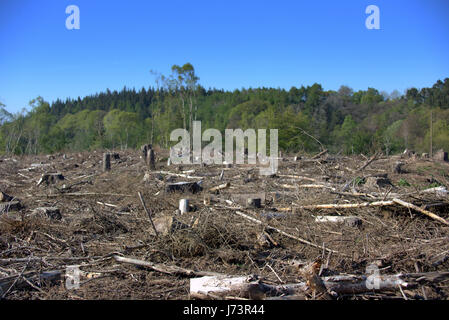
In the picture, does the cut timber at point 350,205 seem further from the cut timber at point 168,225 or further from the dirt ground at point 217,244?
the cut timber at point 168,225

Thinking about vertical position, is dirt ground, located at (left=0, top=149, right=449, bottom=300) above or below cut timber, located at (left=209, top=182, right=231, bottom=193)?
below

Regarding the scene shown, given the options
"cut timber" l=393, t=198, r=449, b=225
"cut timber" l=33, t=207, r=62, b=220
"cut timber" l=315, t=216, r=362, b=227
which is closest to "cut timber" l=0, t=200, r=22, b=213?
"cut timber" l=33, t=207, r=62, b=220

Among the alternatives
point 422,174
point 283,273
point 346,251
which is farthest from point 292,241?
point 422,174

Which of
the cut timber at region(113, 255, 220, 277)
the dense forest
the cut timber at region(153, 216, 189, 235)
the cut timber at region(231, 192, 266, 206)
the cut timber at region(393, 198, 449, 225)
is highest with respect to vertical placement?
the dense forest

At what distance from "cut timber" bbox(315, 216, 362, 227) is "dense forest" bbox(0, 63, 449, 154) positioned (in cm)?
292

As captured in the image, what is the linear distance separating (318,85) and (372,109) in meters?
14.8

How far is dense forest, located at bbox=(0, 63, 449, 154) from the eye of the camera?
32.0 m

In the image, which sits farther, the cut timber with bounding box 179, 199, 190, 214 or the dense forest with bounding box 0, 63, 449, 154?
the dense forest with bounding box 0, 63, 449, 154

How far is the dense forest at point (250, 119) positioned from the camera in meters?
32.0

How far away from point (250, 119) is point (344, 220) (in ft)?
197

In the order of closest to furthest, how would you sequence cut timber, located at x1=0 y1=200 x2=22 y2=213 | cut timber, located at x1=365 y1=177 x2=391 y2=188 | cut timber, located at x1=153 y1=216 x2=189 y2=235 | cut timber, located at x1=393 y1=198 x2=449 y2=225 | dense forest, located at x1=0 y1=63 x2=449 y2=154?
cut timber, located at x1=153 y1=216 x2=189 y2=235 < cut timber, located at x1=393 y1=198 x2=449 y2=225 < cut timber, located at x1=0 y1=200 x2=22 y2=213 < cut timber, located at x1=365 y1=177 x2=391 y2=188 < dense forest, located at x1=0 y1=63 x2=449 y2=154

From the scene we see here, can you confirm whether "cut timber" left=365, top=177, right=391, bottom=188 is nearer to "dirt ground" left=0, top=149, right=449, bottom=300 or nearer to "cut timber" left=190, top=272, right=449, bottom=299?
"dirt ground" left=0, top=149, right=449, bottom=300

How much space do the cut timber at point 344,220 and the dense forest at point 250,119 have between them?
2917 millimetres

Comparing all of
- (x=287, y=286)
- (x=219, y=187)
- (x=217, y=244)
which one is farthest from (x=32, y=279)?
(x=219, y=187)
